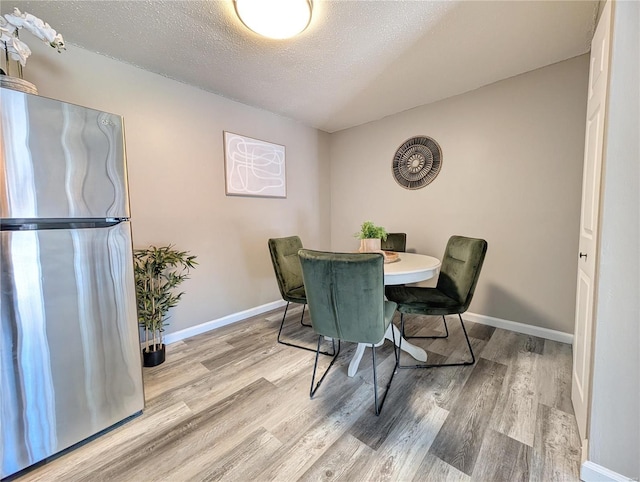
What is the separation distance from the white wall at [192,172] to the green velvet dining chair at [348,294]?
150 centimetres

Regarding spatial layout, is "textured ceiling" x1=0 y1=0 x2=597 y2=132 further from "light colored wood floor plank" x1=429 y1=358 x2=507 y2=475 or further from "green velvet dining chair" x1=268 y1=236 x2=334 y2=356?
"light colored wood floor plank" x1=429 y1=358 x2=507 y2=475

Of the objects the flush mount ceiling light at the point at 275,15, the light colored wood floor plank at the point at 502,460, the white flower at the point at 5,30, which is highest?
the flush mount ceiling light at the point at 275,15

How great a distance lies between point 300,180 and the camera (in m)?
3.38

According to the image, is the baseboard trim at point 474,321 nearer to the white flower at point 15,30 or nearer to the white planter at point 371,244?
the white planter at point 371,244

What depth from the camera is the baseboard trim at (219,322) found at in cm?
231

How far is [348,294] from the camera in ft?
4.38

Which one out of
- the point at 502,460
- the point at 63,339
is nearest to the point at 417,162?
the point at 502,460

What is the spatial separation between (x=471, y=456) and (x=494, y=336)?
58.0 inches

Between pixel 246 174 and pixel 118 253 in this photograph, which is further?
pixel 246 174

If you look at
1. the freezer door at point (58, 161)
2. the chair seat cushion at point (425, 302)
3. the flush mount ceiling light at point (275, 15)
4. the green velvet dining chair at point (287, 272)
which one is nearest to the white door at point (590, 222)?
the chair seat cushion at point (425, 302)

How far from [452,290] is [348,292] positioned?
43.0 inches

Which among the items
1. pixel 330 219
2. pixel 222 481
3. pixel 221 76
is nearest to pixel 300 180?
pixel 330 219

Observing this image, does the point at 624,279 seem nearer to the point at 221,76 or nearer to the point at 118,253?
the point at 118,253

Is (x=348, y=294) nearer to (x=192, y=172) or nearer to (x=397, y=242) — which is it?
(x=397, y=242)
